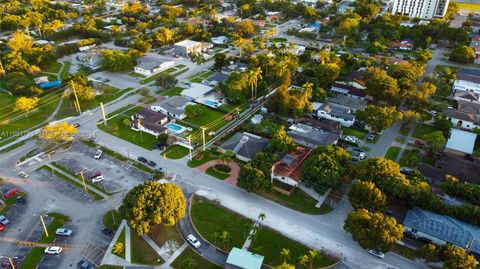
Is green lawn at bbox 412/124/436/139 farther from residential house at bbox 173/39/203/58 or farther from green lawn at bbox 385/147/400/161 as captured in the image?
residential house at bbox 173/39/203/58

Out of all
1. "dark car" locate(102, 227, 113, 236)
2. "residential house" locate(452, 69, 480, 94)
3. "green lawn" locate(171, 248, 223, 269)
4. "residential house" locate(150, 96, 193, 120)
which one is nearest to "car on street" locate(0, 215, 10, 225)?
"dark car" locate(102, 227, 113, 236)

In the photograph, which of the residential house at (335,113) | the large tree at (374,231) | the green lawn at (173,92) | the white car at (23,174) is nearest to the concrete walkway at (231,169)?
the large tree at (374,231)

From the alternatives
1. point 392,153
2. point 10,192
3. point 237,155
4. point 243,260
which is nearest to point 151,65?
point 237,155

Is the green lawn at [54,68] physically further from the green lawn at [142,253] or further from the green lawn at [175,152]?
the green lawn at [142,253]

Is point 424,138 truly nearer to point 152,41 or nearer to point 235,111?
point 235,111

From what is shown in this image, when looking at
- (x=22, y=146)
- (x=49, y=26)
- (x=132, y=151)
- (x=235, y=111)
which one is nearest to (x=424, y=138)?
(x=235, y=111)

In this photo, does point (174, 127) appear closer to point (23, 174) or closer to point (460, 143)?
point (23, 174)
